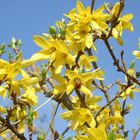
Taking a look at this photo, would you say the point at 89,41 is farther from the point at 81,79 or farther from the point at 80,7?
the point at 80,7

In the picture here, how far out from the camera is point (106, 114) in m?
3.34

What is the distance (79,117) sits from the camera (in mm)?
2590

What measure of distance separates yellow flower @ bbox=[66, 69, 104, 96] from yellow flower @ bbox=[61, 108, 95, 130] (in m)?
0.14

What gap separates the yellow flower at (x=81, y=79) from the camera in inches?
95.7

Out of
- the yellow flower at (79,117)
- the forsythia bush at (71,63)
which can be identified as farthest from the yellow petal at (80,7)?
the yellow flower at (79,117)

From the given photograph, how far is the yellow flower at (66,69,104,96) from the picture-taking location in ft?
7.97

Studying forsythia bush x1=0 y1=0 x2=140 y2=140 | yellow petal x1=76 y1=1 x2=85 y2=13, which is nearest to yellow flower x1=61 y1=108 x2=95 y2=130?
forsythia bush x1=0 y1=0 x2=140 y2=140

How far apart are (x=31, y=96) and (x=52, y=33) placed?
52 cm

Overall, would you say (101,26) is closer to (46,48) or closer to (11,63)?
(46,48)

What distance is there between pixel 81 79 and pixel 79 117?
252 millimetres

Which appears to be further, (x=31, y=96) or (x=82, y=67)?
(x=31, y=96)

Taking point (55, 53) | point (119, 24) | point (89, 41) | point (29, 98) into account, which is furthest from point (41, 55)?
point (119, 24)

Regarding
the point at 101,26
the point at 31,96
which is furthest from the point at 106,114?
the point at 101,26

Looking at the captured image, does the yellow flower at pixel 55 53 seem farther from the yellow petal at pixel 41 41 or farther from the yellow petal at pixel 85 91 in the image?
the yellow petal at pixel 85 91
